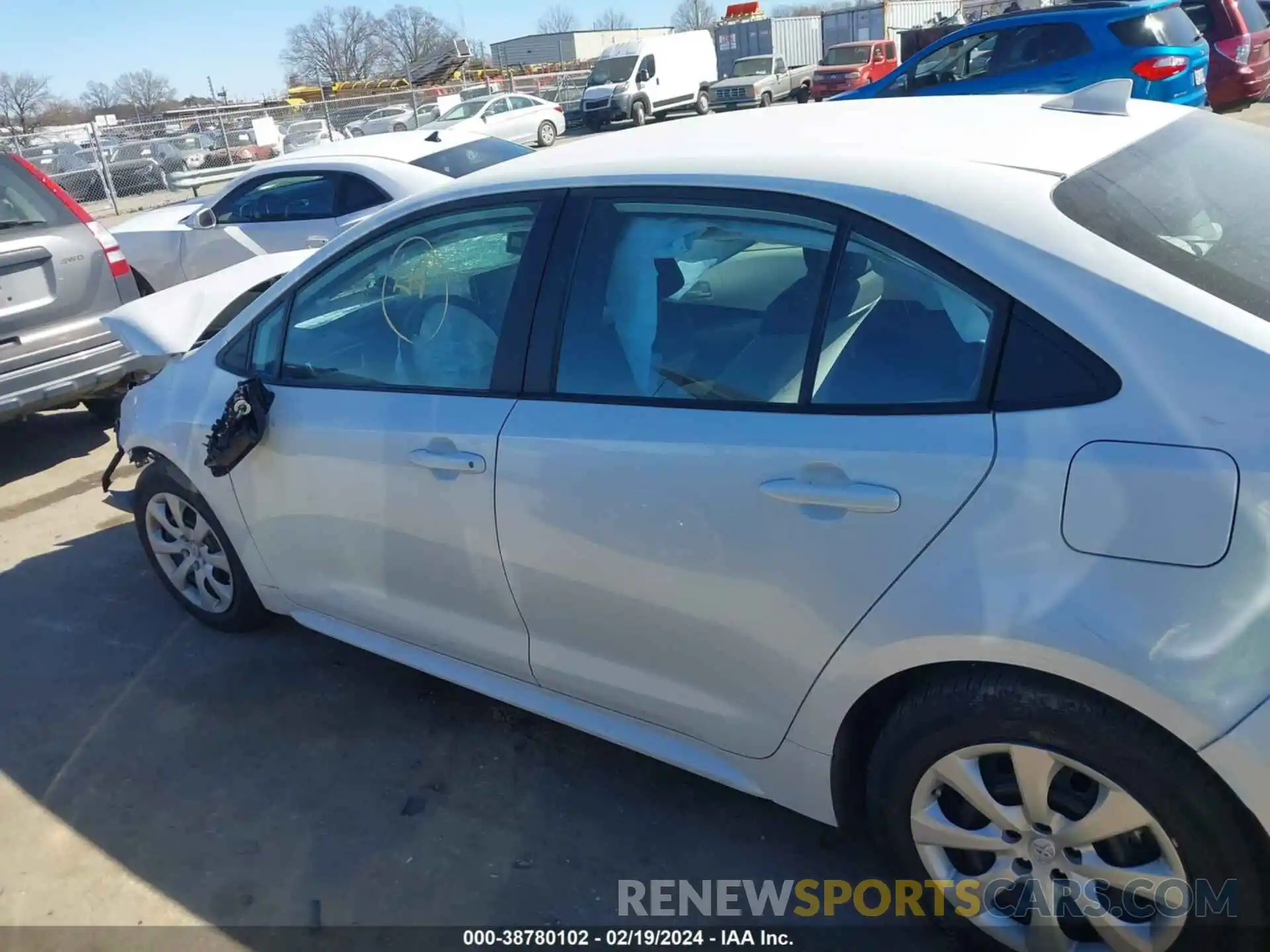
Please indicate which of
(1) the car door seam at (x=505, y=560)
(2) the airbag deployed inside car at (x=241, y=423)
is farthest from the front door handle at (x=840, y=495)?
(2) the airbag deployed inside car at (x=241, y=423)

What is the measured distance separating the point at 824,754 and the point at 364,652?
202 centimetres

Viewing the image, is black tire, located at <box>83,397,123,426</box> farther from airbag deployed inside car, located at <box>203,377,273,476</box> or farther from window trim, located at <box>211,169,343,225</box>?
airbag deployed inside car, located at <box>203,377,273,476</box>

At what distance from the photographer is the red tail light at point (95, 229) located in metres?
5.59

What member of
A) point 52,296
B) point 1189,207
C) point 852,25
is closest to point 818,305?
point 1189,207

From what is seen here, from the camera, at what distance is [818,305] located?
2.11 meters

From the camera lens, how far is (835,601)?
200cm

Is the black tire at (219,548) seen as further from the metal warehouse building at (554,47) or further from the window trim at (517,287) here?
the metal warehouse building at (554,47)

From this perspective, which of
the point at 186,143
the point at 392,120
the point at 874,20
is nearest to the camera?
the point at 186,143

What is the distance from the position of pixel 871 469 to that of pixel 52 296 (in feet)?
16.5

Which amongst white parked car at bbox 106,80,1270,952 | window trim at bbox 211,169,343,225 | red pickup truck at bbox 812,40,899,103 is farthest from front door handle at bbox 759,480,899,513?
red pickup truck at bbox 812,40,899,103

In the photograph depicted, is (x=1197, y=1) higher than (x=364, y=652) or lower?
higher

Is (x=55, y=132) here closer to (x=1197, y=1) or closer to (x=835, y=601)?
(x=1197, y=1)

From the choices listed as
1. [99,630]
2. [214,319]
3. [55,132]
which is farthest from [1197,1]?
[55,132]

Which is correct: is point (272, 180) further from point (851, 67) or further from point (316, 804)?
point (851, 67)
